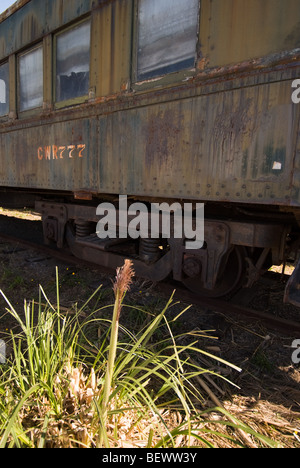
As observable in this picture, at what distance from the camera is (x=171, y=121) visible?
2.89 m

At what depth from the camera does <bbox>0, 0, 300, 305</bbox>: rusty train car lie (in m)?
2.29

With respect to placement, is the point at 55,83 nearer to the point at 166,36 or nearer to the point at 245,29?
the point at 166,36

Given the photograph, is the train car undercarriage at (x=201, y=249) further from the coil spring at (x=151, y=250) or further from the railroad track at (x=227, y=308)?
the railroad track at (x=227, y=308)

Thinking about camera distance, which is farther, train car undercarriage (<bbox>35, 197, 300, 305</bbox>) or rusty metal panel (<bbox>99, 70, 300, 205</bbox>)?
train car undercarriage (<bbox>35, 197, 300, 305</bbox>)

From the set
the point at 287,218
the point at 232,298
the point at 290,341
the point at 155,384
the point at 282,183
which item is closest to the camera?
the point at 155,384

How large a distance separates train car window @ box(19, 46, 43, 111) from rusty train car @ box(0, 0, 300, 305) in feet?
0.09

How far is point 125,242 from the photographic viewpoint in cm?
432

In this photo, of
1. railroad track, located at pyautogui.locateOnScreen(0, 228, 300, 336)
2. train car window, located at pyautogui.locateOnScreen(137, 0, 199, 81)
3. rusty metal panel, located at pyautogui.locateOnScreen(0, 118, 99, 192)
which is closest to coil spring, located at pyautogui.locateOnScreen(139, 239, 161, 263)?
railroad track, located at pyautogui.locateOnScreen(0, 228, 300, 336)

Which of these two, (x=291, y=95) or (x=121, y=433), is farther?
(x=291, y=95)

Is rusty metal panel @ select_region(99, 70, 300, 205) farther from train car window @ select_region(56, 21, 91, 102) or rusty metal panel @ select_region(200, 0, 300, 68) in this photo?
train car window @ select_region(56, 21, 91, 102)

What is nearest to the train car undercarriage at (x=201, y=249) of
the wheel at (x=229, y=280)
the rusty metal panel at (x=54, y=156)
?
the wheel at (x=229, y=280)
